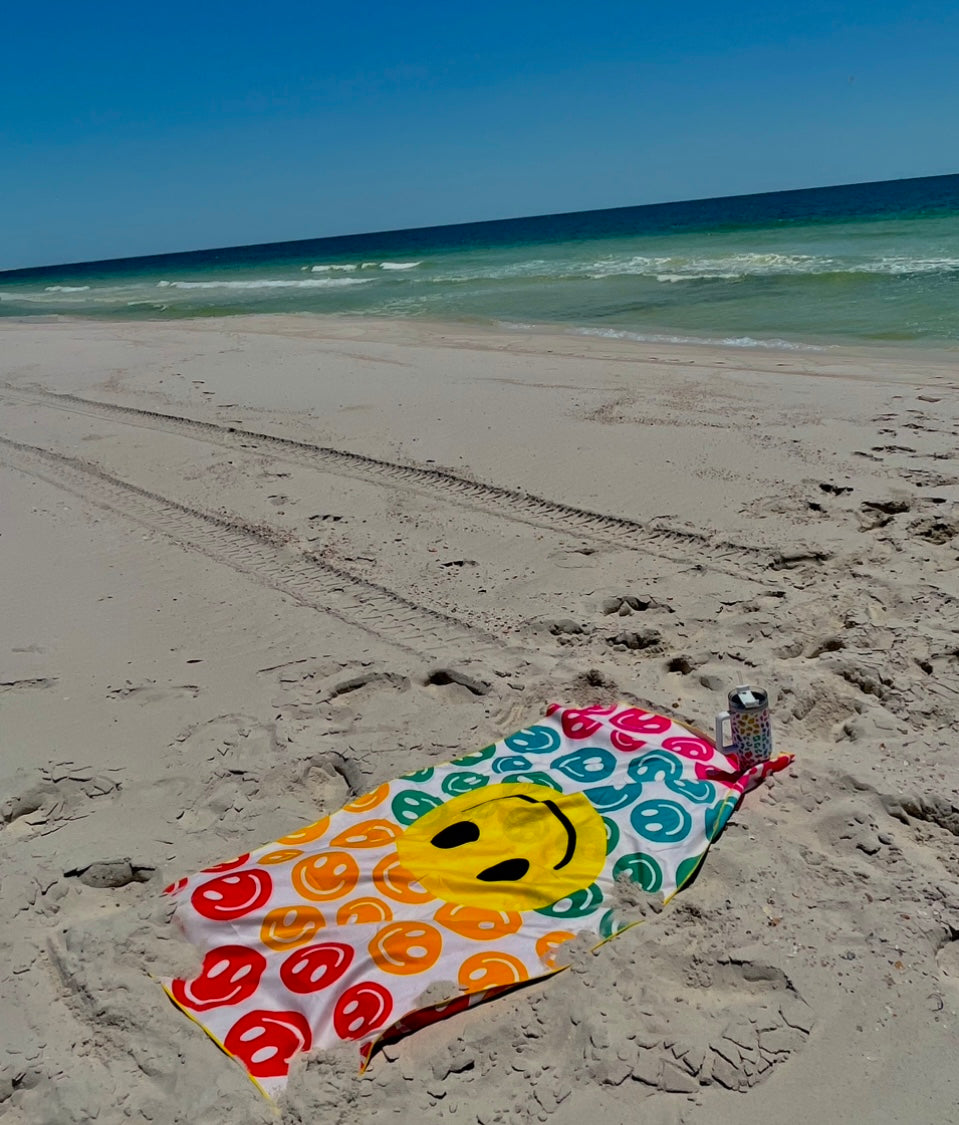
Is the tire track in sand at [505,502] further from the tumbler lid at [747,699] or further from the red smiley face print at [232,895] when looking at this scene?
the red smiley face print at [232,895]

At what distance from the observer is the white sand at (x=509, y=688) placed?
207 cm

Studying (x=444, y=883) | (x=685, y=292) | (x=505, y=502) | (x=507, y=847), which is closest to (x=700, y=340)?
(x=685, y=292)

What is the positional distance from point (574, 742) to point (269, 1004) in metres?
1.34

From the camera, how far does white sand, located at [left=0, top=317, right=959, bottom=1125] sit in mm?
2068

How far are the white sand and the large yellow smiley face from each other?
0.28 meters

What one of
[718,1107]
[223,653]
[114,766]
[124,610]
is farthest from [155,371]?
[718,1107]

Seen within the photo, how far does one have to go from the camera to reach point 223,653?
3.94 m

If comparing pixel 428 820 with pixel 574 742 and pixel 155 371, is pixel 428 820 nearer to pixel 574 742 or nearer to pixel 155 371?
pixel 574 742

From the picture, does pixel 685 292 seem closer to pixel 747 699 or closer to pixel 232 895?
pixel 747 699

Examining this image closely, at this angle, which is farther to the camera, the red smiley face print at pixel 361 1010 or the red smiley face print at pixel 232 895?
the red smiley face print at pixel 232 895

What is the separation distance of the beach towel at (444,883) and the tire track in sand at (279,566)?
94 cm

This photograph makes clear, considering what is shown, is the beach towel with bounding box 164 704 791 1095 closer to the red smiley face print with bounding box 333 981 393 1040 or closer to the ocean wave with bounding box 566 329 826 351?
the red smiley face print with bounding box 333 981 393 1040

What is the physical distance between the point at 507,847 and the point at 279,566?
2533 millimetres

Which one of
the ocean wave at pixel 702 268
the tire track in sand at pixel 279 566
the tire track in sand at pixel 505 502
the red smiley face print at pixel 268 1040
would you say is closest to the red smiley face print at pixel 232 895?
the red smiley face print at pixel 268 1040
